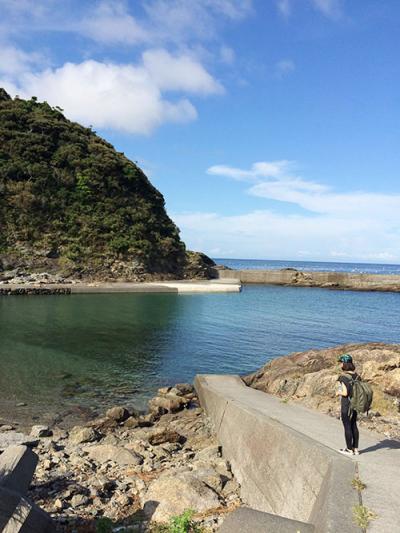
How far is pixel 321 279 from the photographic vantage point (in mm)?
77438

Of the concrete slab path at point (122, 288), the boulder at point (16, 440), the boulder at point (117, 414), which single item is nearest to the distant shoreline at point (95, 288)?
the concrete slab path at point (122, 288)

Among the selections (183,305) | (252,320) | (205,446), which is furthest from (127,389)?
(183,305)

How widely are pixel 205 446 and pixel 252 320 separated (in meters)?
23.7

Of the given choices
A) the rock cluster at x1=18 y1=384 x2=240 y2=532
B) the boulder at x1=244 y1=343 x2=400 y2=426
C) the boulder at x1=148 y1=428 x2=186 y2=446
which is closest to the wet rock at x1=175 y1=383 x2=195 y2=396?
the rock cluster at x1=18 y1=384 x2=240 y2=532

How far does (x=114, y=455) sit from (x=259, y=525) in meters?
5.70

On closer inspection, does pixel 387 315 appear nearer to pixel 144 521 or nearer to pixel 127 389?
pixel 127 389

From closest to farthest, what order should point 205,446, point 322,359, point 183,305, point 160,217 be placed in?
1. point 205,446
2. point 322,359
3. point 183,305
4. point 160,217

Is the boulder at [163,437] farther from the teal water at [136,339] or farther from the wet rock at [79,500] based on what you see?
the teal water at [136,339]

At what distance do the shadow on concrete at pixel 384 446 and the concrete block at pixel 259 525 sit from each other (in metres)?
2.96

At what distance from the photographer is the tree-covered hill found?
2281 inches

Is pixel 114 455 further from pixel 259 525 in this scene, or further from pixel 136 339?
pixel 136 339

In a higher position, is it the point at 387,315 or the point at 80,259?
the point at 80,259

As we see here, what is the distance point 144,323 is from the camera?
30859mm

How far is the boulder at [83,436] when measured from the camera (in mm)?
10938
